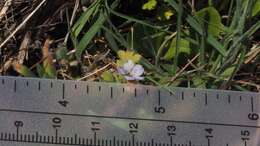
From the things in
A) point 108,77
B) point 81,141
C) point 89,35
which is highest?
point 89,35

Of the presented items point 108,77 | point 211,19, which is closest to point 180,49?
point 211,19

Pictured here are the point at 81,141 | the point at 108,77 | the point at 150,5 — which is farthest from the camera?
the point at 150,5

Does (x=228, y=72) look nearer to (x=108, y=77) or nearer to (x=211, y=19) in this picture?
(x=211, y=19)

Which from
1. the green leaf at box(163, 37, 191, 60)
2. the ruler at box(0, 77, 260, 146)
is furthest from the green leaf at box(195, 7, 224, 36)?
the ruler at box(0, 77, 260, 146)

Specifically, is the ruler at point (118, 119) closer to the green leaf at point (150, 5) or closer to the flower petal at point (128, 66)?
the flower petal at point (128, 66)

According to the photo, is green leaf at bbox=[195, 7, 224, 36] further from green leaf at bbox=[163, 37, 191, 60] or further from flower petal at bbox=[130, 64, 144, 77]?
flower petal at bbox=[130, 64, 144, 77]

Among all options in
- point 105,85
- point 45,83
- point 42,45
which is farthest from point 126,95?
point 42,45

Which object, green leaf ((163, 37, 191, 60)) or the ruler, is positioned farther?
green leaf ((163, 37, 191, 60))
